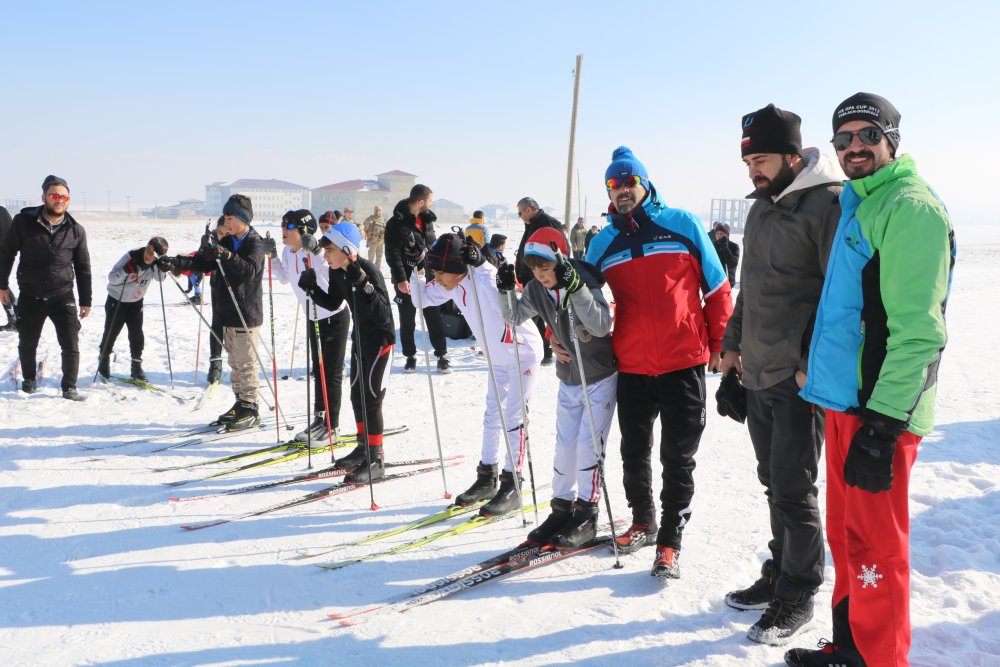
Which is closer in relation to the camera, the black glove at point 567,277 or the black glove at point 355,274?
the black glove at point 567,277

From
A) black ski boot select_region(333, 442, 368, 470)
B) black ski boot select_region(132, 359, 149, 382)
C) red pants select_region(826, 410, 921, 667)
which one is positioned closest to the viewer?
red pants select_region(826, 410, 921, 667)

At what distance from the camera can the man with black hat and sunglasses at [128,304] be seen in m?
7.20

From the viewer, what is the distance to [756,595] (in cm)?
310

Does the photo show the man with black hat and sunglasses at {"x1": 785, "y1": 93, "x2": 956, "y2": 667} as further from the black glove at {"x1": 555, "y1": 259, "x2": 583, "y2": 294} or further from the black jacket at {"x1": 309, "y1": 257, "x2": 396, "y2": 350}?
the black jacket at {"x1": 309, "y1": 257, "x2": 396, "y2": 350}

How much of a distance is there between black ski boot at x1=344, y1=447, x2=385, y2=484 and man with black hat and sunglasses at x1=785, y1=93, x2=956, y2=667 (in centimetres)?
324

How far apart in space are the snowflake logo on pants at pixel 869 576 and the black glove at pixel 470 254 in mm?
2532

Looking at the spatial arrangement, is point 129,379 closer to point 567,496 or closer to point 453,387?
point 453,387

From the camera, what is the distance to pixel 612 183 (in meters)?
3.42

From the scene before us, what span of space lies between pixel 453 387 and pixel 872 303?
5736mm

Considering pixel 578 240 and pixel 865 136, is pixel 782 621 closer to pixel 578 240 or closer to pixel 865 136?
pixel 865 136

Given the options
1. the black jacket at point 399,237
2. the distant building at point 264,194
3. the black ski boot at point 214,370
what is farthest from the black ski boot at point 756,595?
the distant building at point 264,194

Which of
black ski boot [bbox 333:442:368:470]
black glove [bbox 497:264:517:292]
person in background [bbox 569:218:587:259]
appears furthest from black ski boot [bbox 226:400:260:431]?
person in background [bbox 569:218:587:259]

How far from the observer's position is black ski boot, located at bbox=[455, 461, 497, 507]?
436cm

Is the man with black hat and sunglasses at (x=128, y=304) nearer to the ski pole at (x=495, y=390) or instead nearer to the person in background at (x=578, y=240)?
the ski pole at (x=495, y=390)
